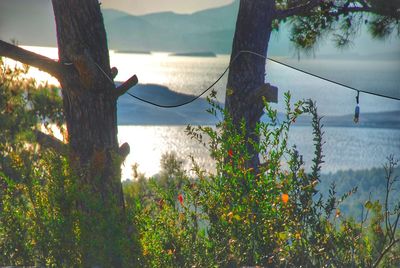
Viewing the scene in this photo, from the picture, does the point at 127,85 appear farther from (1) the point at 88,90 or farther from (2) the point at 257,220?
(2) the point at 257,220

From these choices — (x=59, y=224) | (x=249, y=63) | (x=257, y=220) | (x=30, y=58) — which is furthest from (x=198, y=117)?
(x=257, y=220)

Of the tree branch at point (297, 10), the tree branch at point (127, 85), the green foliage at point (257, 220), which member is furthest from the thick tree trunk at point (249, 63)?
the green foliage at point (257, 220)

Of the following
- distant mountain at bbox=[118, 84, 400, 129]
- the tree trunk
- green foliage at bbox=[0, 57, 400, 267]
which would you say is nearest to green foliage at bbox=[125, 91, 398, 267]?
green foliage at bbox=[0, 57, 400, 267]

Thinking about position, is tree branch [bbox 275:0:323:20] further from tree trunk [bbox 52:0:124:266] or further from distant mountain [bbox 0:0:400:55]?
tree trunk [bbox 52:0:124:266]

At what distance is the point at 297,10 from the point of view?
8.46m

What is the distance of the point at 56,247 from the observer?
455 cm

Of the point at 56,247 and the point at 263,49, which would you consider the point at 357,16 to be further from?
the point at 56,247

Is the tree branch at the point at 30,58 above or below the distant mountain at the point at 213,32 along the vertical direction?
below

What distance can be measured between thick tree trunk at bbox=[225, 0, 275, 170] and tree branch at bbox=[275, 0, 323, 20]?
248mm

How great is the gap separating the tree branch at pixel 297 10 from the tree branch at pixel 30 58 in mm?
3382

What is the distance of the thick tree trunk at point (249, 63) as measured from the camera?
794cm

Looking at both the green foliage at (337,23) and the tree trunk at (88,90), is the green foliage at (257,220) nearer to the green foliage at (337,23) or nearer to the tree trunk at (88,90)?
the tree trunk at (88,90)

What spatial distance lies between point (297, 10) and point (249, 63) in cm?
106

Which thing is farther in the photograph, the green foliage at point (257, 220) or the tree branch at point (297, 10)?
the tree branch at point (297, 10)
